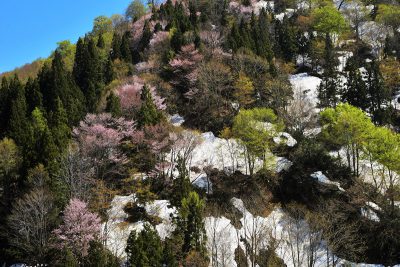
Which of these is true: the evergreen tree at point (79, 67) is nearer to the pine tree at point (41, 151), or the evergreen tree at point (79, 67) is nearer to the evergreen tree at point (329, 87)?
the pine tree at point (41, 151)

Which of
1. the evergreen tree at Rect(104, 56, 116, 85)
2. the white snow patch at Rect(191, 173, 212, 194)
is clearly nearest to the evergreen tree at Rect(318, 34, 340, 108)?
the white snow patch at Rect(191, 173, 212, 194)

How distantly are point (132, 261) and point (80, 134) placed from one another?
18262 mm

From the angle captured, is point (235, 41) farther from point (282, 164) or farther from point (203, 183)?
point (203, 183)

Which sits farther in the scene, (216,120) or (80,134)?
(216,120)

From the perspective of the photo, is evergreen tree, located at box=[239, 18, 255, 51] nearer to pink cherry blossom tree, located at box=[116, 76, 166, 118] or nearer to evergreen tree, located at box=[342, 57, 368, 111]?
evergreen tree, located at box=[342, 57, 368, 111]

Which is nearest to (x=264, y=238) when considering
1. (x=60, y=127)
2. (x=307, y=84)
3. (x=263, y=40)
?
(x=60, y=127)

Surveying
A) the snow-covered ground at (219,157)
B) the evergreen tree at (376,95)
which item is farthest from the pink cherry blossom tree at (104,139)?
the evergreen tree at (376,95)

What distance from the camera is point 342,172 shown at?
128 feet

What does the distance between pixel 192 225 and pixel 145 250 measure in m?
4.86

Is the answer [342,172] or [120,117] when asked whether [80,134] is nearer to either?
[120,117]

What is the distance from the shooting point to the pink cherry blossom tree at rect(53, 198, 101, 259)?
27.6 meters

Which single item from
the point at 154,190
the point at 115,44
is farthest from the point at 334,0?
the point at 154,190

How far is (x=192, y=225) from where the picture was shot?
30266 millimetres

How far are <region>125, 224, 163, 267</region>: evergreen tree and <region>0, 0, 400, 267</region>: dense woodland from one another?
0.34ft
